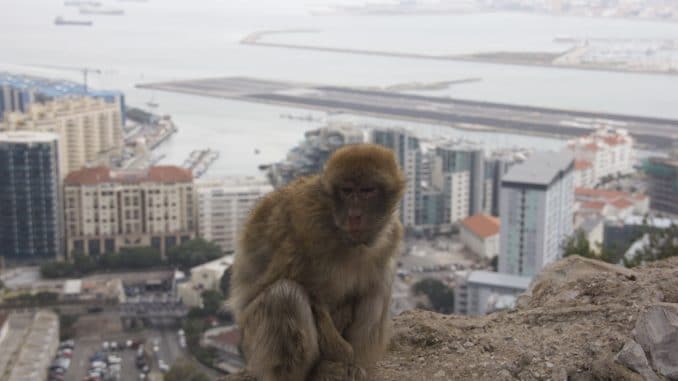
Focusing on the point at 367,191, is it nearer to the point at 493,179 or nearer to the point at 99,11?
the point at 493,179

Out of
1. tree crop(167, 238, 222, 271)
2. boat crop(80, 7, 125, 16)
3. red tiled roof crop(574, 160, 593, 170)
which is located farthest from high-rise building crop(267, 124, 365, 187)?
boat crop(80, 7, 125, 16)

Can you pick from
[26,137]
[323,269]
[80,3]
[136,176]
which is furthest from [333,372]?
[80,3]

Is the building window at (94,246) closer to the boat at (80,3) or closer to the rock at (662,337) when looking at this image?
the rock at (662,337)

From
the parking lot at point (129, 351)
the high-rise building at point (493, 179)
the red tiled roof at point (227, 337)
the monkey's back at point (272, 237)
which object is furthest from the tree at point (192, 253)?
the monkey's back at point (272, 237)

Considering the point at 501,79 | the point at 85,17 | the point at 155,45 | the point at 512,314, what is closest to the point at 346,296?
Answer: the point at 512,314

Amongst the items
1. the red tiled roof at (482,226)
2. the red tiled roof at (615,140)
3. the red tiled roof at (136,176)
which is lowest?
the red tiled roof at (482,226)

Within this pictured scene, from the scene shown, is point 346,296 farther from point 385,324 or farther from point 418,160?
point 418,160
